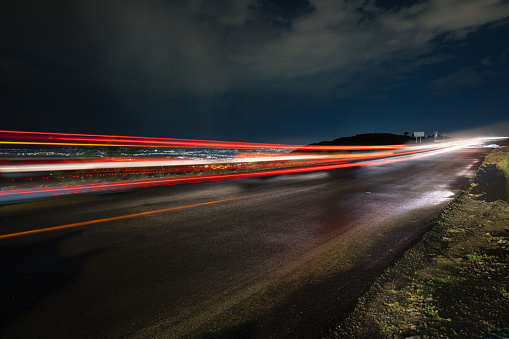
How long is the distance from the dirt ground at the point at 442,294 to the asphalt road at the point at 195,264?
0.21m

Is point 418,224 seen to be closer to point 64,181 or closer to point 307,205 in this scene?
point 307,205

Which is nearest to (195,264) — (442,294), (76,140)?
(442,294)

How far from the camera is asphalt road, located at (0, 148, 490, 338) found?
253 cm

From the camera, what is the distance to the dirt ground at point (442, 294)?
2342mm

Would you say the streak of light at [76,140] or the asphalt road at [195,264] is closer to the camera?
the asphalt road at [195,264]

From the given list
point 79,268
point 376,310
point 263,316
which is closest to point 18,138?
point 79,268

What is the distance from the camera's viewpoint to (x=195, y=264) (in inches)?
149

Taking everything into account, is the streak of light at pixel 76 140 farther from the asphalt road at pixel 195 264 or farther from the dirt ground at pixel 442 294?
the dirt ground at pixel 442 294

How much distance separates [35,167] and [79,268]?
11.2 meters

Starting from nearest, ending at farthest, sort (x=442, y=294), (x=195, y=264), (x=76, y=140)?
(x=442, y=294) → (x=195, y=264) → (x=76, y=140)

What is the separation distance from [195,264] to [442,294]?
3.00 meters

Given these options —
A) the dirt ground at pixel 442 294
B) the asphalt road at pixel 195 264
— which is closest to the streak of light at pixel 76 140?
the asphalt road at pixel 195 264

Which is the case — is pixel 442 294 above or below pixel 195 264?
below

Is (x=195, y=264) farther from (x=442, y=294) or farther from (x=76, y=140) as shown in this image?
(x=76, y=140)
